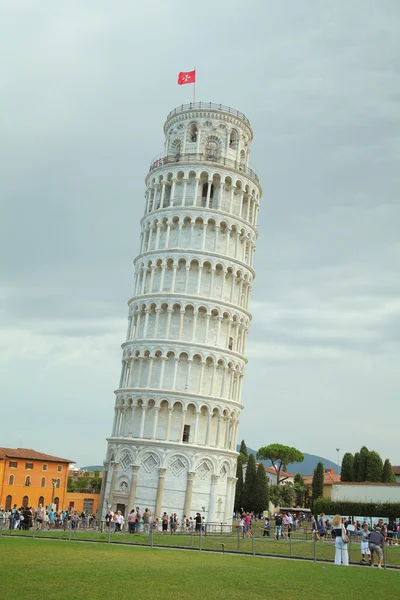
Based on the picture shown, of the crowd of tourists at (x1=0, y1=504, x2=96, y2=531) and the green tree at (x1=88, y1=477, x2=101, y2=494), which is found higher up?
the crowd of tourists at (x1=0, y1=504, x2=96, y2=531)

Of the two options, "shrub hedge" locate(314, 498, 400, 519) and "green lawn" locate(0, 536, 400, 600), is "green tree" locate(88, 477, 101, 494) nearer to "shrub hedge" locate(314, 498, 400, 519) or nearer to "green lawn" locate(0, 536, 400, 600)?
"shrub hedge" locate(314, 498, 400, 519)

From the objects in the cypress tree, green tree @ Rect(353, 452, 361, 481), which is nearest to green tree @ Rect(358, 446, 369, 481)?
green tree @ Rect(353, 452, 361, 481)

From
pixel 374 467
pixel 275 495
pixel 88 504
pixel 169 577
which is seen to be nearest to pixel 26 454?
pixel 88 504

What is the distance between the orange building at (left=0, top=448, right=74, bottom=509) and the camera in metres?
92.1

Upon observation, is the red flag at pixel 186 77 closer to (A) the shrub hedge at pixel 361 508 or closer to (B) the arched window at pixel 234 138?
(B) the arched window at pixel 234 138

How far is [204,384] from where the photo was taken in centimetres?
5975

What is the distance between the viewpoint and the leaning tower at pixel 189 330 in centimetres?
5766

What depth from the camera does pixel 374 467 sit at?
8644cm

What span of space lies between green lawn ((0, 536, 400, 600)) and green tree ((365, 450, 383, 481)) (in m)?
63.2

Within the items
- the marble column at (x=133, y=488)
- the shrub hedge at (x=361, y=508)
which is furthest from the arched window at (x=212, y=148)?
the shrub hedge at (x=361, y=508)

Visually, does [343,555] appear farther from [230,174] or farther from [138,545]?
[230,174]

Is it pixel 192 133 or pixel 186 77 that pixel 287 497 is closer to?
pixel 192 133

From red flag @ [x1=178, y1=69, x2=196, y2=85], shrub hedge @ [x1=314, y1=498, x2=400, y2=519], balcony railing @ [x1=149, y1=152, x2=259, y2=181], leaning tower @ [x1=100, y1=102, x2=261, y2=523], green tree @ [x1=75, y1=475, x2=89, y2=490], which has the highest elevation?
red flag @ [x1=178, y1=69, x2=196, y2=85]

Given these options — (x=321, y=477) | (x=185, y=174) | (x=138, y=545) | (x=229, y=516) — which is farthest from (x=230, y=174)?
(x=321, y=477)
